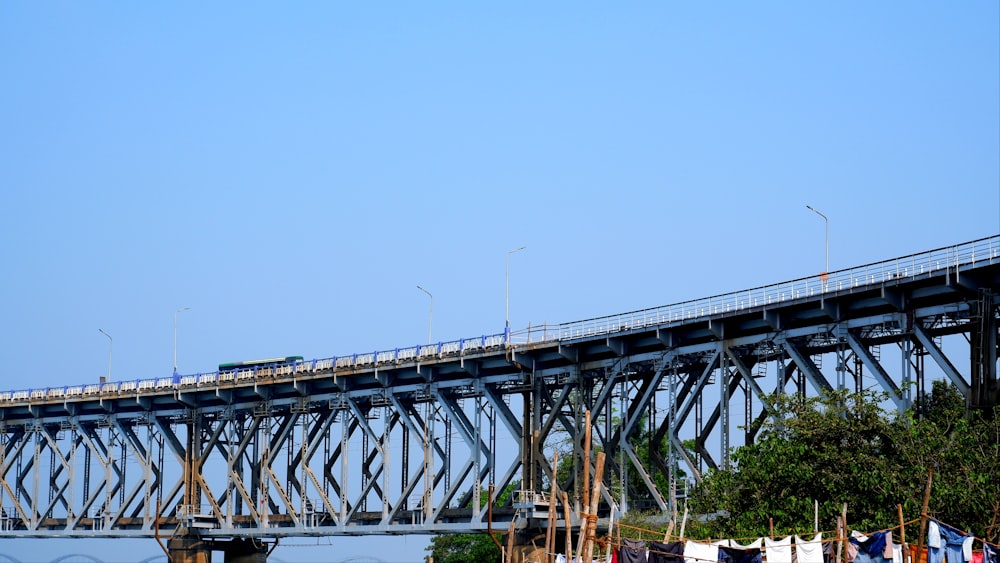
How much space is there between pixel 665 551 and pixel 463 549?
82.5 metres

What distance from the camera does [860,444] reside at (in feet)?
213

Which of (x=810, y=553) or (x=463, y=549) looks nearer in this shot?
(x=810, y=553)

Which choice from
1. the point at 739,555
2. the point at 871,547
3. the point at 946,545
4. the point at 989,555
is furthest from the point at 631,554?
the point at 989,555

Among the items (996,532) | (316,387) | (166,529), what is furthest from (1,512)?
(996,532)

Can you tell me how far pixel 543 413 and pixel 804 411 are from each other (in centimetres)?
2787

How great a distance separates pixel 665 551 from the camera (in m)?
56.4

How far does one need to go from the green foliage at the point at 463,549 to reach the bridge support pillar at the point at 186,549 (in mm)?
27179

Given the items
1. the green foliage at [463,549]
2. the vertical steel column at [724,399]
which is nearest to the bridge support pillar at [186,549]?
the green foliage at [463,549]

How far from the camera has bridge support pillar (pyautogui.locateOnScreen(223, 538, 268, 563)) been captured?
11181 centimetres

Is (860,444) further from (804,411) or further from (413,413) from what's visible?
(413,413)

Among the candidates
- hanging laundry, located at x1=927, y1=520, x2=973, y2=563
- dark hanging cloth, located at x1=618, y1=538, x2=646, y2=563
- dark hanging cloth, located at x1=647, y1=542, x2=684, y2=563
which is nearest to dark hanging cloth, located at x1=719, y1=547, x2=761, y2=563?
dark hanging cloth, located at x1=647, y1=542, x2=684, y2=563

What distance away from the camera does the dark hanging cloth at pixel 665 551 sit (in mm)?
56000

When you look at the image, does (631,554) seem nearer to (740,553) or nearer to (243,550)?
(740,553)

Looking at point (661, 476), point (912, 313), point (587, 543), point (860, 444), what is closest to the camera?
point (587, 543)
